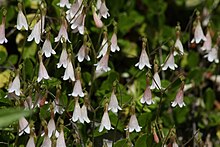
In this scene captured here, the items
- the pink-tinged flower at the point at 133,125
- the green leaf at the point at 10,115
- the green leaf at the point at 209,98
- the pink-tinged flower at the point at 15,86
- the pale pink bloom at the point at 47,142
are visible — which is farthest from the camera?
the green leaf at the point at 209,98

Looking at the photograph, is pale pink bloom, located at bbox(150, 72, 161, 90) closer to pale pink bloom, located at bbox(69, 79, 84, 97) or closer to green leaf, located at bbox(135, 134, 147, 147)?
green leaf, located at bbox(135, 134, 147, 147)

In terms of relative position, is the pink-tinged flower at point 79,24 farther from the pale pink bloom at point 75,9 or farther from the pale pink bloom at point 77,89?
the pale pink bloom at point 77,89

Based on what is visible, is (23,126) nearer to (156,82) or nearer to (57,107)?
(57,107)

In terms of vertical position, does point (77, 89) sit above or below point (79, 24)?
below

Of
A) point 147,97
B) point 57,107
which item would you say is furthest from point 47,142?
point 147,97

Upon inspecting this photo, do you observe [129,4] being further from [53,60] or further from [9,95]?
[9,95]

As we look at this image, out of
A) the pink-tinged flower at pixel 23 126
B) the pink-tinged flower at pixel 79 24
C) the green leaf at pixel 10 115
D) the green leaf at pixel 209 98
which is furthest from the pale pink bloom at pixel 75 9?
the green leaf at pixel 209 98

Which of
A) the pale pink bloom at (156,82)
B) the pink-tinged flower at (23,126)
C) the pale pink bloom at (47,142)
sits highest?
the pale pink bloom at (156,82)

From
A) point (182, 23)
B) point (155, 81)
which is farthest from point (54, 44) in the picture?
point (182, 23)

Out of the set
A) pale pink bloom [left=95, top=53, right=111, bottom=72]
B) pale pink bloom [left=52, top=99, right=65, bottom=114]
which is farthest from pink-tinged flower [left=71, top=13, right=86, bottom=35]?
pale pink bloom [left=52, top=99, right=65, bottom=114]
